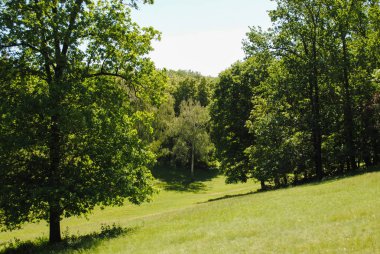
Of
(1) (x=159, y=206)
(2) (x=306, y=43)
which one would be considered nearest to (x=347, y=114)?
(2) (x=306, y=43)

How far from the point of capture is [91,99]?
1925cm

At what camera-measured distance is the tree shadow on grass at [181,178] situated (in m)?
70.5

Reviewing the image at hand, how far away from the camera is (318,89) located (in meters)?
39.7

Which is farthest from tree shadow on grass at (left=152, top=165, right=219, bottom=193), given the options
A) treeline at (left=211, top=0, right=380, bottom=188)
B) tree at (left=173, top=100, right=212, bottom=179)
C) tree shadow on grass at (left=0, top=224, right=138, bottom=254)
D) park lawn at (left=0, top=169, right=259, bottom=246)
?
tree shadow on grass at (left=0, top=224, right=138, bottom=254)

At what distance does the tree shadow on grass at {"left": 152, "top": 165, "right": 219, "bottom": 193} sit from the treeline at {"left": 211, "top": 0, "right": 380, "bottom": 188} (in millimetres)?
28202

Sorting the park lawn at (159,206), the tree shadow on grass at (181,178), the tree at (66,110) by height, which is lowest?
the park lawn at (159,206)

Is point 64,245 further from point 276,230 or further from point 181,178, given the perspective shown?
point 181,178

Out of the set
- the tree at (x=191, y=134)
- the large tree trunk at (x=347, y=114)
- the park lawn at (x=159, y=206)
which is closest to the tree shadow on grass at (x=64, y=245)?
the park lawn at (x=159, y=206)

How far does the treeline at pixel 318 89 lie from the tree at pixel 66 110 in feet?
71.4

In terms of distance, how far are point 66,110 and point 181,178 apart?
64.7m

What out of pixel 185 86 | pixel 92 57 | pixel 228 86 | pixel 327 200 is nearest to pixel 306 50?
pixel 228 86

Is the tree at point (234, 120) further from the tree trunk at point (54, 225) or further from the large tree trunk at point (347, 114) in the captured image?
the tree trunk at point (54, 225)

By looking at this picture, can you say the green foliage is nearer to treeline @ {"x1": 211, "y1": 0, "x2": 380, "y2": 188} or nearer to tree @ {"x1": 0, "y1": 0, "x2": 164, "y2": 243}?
treeline @ {"x1": 211, "y1": 0, "x2": 380, "y2": 188}

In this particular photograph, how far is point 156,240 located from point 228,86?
39.8 m
